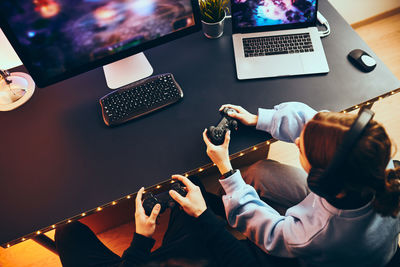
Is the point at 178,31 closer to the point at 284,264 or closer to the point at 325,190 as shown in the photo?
the point at 325,190

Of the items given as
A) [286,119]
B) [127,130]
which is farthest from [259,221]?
[127,130]

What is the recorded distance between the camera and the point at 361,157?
0.70 metres

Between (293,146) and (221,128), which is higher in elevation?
(221,128)

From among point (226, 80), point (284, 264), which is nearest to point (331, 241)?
point (284, 264)

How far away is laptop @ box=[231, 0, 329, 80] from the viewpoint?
3.96ft

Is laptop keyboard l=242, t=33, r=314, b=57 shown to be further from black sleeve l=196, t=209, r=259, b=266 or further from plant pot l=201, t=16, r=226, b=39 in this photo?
black sleeve l=196, t=209, r=259, b=266

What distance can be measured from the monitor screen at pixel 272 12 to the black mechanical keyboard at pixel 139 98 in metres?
0.39

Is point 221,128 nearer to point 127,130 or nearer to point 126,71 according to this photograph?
point 127,130

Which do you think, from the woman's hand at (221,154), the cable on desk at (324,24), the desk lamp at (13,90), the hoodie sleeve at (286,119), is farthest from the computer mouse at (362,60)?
the desk lamp at (13,90)

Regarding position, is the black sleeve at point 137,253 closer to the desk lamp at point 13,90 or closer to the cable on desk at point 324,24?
the desk lamp at point 13,90

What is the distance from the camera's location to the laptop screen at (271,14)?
3.95 feet

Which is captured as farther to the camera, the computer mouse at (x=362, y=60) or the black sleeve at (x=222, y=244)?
the computer mouse at (x=362, y=60)

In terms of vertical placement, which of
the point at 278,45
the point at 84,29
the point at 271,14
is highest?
the point at 84,29

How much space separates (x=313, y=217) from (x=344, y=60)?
700mm
